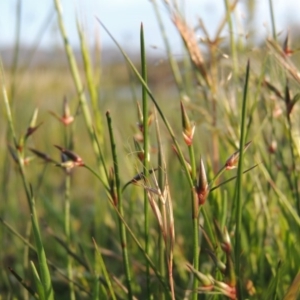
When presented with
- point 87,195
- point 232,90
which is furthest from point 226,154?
point 87,195

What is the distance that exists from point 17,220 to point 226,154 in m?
0.77

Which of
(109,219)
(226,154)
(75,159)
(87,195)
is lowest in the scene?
(87,195)

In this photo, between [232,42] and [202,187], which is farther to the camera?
[232,42]

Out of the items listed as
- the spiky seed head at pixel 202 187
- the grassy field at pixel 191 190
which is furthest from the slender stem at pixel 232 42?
the spiky seed head at pixel 202 187

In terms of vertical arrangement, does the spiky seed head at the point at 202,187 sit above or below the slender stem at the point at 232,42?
below

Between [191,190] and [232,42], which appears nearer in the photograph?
[191,190]

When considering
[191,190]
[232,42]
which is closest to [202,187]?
[191,190]

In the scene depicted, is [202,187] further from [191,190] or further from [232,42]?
[232,42]

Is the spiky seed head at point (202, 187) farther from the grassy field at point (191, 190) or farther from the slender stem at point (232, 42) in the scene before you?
the slender stem at point (232, 42)

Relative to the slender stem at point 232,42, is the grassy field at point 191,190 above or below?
below

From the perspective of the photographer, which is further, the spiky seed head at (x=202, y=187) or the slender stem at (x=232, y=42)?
the slender stem at (x=232, y=42)

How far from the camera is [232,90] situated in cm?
95

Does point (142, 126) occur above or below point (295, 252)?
above

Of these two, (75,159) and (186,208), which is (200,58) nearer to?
(75,159)
